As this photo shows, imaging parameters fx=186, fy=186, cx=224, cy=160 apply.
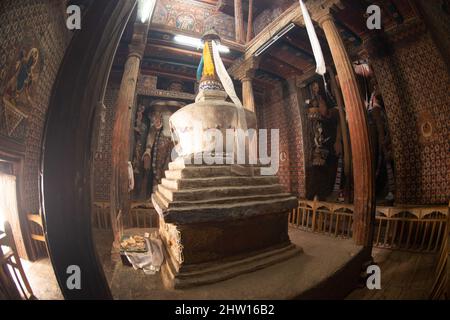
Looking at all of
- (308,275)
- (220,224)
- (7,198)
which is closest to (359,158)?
(308,275)

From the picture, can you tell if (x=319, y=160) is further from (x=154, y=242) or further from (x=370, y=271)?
(x=154, y=242)

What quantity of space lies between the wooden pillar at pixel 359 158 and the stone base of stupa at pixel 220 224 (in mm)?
1487

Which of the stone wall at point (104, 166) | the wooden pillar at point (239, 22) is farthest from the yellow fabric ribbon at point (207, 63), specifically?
the stone wall at point (104, 166)

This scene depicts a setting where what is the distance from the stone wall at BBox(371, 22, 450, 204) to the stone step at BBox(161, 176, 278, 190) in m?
4.46

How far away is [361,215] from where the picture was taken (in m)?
3.42

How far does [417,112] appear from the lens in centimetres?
488

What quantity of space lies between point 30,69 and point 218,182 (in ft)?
7.10

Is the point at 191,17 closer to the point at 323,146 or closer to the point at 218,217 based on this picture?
the point at 323,146

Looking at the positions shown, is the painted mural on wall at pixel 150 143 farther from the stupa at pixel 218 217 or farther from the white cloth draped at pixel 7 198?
the white cloth draped at pixel 7 198

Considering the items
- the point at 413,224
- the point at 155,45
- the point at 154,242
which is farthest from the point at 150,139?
the point at 413,224

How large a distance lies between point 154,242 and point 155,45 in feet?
21.1

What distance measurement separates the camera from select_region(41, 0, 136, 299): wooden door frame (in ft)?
3.51

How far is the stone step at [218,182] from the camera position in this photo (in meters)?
2.45

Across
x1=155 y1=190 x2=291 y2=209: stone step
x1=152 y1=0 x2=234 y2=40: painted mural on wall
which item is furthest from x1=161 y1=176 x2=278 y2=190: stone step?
x1=152 y1=0 x2=234 y2=40: painted mural on wall
